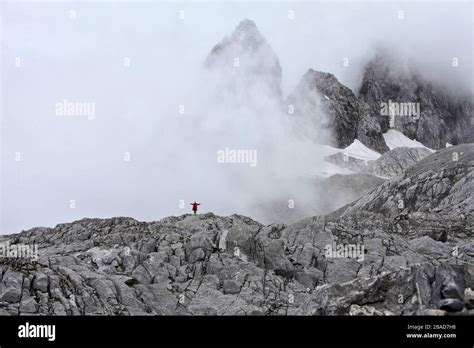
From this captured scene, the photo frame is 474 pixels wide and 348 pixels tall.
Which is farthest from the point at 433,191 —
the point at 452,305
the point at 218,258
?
the point at 452,305

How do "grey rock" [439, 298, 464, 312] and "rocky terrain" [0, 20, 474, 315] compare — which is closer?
"grey rock" [439, 298, 464, 312]

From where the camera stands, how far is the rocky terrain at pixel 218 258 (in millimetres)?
74000

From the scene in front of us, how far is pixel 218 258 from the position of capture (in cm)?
9394

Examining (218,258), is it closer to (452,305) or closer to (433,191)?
(452,305)

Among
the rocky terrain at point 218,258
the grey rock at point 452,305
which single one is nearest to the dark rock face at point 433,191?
the rocky terrain at point 218,258

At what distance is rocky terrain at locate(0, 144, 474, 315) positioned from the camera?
7400cm

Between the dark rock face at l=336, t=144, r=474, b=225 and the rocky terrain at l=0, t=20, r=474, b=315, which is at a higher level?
the dark rock face at l=336, t=144, r=474, b=225

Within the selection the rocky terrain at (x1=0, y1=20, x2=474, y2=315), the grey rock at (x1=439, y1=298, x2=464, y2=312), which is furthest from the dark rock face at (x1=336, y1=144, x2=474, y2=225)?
the grey rock at (x1=439, y1=298, x2=464, y2=312)

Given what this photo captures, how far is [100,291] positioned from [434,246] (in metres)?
57.2

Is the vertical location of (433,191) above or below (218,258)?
above

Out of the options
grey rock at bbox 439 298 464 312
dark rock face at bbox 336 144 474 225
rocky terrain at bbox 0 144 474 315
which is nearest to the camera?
grey rock at bbox 439 298 464 312

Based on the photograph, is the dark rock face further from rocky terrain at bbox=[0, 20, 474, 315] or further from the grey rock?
the grey rock

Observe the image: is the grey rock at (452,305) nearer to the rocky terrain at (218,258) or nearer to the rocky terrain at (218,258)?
the rocky terrain at (218,258)
